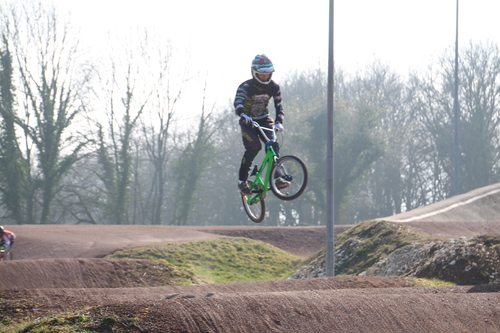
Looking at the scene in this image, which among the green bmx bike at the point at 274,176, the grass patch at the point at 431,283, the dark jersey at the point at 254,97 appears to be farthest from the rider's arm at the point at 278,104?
the grass patch at the point at 431,283

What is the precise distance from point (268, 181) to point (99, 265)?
35.4ft

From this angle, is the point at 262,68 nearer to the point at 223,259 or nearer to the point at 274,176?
the point at 274,176

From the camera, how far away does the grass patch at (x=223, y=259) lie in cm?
2244

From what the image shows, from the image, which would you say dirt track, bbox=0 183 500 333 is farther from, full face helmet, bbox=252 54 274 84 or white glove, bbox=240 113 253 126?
full face helmet, bbox=252 54 274 84

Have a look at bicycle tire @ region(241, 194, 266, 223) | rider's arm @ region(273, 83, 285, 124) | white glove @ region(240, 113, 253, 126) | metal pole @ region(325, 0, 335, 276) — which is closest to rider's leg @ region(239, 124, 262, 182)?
white glove @ region(240, 113, 253, 126)

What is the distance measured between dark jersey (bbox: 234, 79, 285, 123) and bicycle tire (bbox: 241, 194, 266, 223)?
152cm

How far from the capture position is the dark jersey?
9.60 meters

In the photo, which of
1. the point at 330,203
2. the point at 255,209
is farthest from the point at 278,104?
the point at 330,203

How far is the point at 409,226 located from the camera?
21609mm

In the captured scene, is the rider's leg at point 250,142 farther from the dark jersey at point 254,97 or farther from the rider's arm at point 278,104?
the rider's arm at point 278,104

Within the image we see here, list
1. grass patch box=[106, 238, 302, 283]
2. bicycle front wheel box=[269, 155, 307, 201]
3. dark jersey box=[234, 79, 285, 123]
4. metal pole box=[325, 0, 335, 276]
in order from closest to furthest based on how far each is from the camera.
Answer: bicycle front wheel box=[269, 155, 307, 201], dark jersey box=[234, 79, 285, 123], metal pole box=[325, 0, 335, 276], grass patch box=[106, 238, 302, 283]

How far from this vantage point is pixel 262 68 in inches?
374

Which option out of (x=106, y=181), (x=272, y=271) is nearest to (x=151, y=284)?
(x=272, y=271)

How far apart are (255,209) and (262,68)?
279cm
